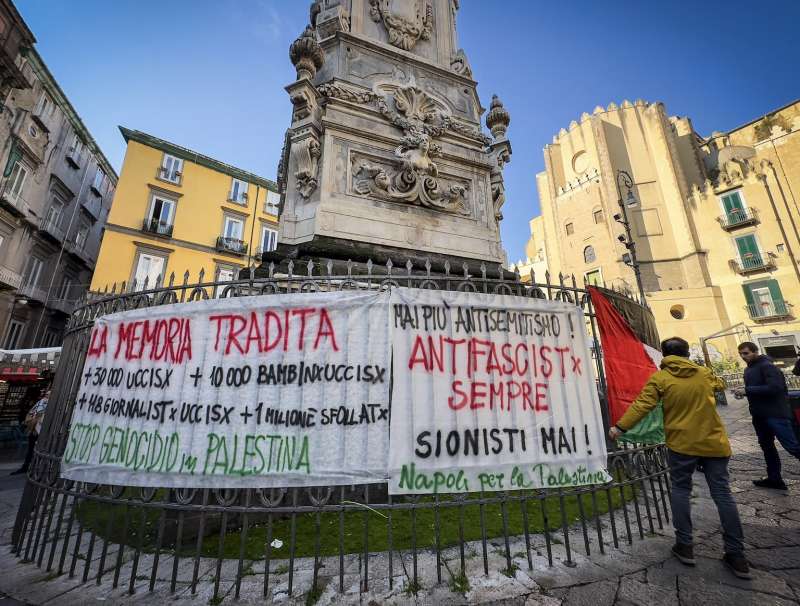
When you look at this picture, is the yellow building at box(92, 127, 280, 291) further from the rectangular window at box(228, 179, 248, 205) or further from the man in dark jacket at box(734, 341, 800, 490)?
the man in dark jacket at box(734, 341, 800, 490)

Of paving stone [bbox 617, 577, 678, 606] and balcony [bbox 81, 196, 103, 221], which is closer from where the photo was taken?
paving stone [bbox 617, 577, 678, 606]

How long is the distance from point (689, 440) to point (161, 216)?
25.4m

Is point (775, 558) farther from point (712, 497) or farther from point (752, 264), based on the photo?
point (752, 264)

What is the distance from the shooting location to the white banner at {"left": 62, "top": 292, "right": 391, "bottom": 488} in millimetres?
2627

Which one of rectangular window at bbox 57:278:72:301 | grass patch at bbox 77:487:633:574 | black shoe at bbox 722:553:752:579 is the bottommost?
grass patch at bbox 77:487:633:574

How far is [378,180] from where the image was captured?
5824 millimetres

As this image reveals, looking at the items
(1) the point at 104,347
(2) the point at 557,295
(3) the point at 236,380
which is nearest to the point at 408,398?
(3) the point at 236,380

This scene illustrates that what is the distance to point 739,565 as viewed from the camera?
2.54 metres

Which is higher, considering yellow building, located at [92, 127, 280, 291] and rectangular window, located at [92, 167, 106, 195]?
rectangular window, located at [92, 167, 106, 195]

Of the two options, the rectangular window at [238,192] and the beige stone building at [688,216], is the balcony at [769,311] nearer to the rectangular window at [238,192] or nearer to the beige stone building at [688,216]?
the beige stone building at [688,216]

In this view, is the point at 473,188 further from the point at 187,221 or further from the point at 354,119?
the point at 187,221

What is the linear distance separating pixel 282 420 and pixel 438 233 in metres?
4.24

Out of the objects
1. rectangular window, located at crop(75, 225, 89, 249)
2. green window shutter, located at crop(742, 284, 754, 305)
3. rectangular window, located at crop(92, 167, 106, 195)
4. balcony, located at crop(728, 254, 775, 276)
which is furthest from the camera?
green window shutter, located at crop(742, 284, 754, 305)

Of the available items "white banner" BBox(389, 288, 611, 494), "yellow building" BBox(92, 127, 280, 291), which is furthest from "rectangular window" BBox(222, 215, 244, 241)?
"white banner" BBox(389, 288, 611, 494)
